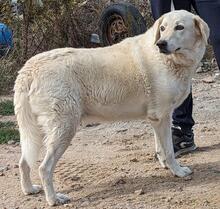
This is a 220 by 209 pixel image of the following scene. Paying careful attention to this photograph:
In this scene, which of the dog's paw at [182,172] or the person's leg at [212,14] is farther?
the person's leg at [212,14]

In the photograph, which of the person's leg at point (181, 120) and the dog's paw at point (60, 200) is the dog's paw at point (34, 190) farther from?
the person's leg at point (181, 120)

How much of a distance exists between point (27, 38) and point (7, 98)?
1.37 m

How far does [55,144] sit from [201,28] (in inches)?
56.4

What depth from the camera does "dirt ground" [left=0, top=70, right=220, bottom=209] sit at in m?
4.46

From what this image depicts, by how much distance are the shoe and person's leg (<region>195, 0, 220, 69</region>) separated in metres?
0.88

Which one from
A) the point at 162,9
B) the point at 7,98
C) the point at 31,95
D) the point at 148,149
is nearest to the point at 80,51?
the point at 31,95

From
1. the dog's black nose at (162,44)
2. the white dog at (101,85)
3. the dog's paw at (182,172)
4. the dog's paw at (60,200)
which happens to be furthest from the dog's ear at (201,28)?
the dog's paw at (60,200)

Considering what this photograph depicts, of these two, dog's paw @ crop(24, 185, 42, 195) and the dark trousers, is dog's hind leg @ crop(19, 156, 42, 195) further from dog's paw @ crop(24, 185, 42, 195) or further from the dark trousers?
the dark trousers

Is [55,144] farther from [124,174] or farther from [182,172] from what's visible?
[182,172]

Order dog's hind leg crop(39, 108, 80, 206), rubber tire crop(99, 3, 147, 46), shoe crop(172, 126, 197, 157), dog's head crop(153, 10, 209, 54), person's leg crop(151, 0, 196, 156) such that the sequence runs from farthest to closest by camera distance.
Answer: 1. rubber tire crop(99, 3, 147, 46)
2. shoe crop(172, 126, 197, 157)
3. person's leg crop(151, 0, 196, 156)
4. dog's head crop(153, 10, 209, 54)
5. dog's hind leg crop(39, 108, 80, 206)

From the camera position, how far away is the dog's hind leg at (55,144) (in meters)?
4.43

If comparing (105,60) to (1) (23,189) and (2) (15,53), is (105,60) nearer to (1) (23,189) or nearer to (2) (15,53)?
(1) (23,189)

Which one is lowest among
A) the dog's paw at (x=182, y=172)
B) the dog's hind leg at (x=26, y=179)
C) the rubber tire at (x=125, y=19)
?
the dog's paw at (x=182, y=172)

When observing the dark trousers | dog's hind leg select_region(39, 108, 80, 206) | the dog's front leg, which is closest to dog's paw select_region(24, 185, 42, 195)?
dog's hind leg select_region(39, 108, 80, 206)
